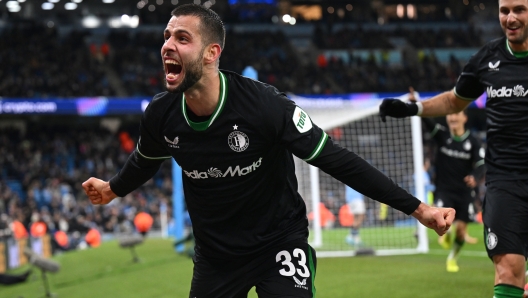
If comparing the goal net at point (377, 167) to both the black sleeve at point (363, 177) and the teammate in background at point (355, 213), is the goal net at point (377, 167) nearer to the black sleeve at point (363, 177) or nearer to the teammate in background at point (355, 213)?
the teammate in background at point (355, 213)

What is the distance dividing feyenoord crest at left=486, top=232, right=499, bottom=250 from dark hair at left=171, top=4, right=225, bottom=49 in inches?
84.6

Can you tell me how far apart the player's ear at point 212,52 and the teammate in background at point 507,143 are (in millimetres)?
1773

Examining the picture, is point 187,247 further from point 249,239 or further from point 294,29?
point 294,29

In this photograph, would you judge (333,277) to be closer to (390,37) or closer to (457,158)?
(457,158)

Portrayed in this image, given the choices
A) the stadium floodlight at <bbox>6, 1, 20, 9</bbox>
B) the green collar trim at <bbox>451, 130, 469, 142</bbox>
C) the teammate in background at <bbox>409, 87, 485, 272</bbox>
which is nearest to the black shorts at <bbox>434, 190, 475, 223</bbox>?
the teammate in background at <bbox>409, 87, 485, 272</bbox>

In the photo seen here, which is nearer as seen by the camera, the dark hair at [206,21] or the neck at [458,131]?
the dark hair at [206,21]

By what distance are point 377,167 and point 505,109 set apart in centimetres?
949

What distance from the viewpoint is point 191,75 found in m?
3.59

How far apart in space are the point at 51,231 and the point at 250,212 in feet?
62.3

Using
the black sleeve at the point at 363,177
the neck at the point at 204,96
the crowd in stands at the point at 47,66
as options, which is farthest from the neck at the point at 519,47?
the crowd in stands at the point at 47,66

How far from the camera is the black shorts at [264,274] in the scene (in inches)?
148

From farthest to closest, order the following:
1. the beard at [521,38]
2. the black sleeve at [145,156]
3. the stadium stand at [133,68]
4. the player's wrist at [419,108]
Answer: the stadium stand at [133,68] → the player's wrist at [419,108] → the beard at [521,38] → the black sleeve at [145,156]

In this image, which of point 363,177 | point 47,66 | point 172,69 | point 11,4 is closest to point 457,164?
point 363,177

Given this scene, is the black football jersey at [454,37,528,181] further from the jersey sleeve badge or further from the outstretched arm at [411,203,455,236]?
the jersey sleeve badge
